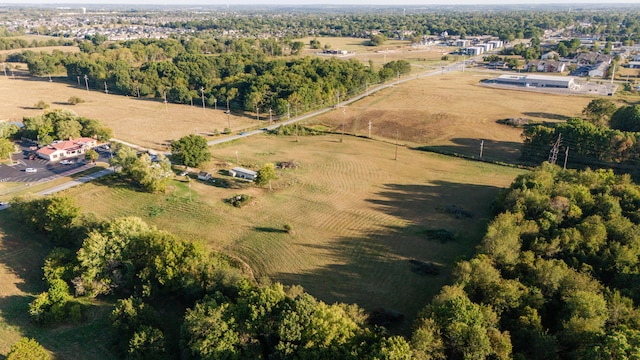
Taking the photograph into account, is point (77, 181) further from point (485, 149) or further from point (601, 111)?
point (601, 111)

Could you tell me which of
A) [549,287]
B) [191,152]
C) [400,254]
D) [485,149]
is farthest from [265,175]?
[485,149]

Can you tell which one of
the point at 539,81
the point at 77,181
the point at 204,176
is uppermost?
the point at 539,81

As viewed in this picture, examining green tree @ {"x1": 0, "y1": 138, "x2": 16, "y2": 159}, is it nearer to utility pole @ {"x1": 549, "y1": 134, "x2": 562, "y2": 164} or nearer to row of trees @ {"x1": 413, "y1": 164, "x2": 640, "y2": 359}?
row of trees @ {"x1": 413, "y1": 164, "x2": 640, "y2": 359}

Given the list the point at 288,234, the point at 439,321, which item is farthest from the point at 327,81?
the point at 439,321

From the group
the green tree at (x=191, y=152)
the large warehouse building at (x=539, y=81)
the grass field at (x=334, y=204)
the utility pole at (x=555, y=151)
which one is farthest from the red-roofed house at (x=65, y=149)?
the large warehouse building at (x=539, y=81)

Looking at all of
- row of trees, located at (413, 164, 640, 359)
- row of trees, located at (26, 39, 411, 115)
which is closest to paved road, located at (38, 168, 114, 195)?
row of trees, located at (26, 39, 411, 115)

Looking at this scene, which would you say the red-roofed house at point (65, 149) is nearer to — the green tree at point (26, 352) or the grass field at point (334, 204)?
the grass field at point (334, 204)

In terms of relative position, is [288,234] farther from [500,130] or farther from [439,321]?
[500,130]
